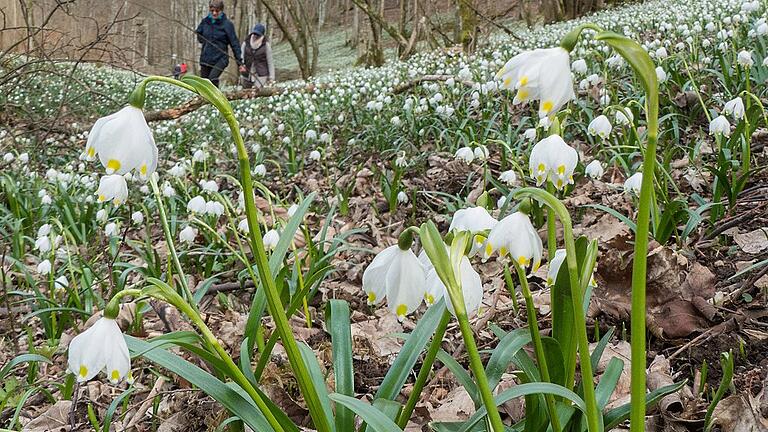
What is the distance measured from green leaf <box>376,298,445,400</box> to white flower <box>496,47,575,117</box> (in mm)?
532

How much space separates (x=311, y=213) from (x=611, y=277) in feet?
7.99

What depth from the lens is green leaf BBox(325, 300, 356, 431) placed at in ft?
4.44

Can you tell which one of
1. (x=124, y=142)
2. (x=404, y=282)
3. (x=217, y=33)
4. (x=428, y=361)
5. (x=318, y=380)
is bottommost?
(x=318, y=380)

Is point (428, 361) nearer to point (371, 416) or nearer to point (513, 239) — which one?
point (371, 416)

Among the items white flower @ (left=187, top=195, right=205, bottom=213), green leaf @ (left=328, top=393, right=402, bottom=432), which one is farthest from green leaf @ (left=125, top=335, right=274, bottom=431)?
white flower @ (left=187, top=195, right=205, bottom=213)

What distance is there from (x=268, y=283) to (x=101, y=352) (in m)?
0.31

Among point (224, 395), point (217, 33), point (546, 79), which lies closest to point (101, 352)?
point (224, 395)

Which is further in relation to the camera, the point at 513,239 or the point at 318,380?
the point at 318,380

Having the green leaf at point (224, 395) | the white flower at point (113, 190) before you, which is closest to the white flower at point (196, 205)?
the white flower at point (113, 190)

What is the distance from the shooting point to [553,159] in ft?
4.91

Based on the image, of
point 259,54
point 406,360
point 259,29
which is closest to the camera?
point 406,360

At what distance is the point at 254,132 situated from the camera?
7.57 metres

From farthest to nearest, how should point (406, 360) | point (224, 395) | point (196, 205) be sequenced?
point (196, 205) < point (406, 360) < point (224, 395)

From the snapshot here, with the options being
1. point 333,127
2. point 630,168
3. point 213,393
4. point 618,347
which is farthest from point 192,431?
point 333,127
